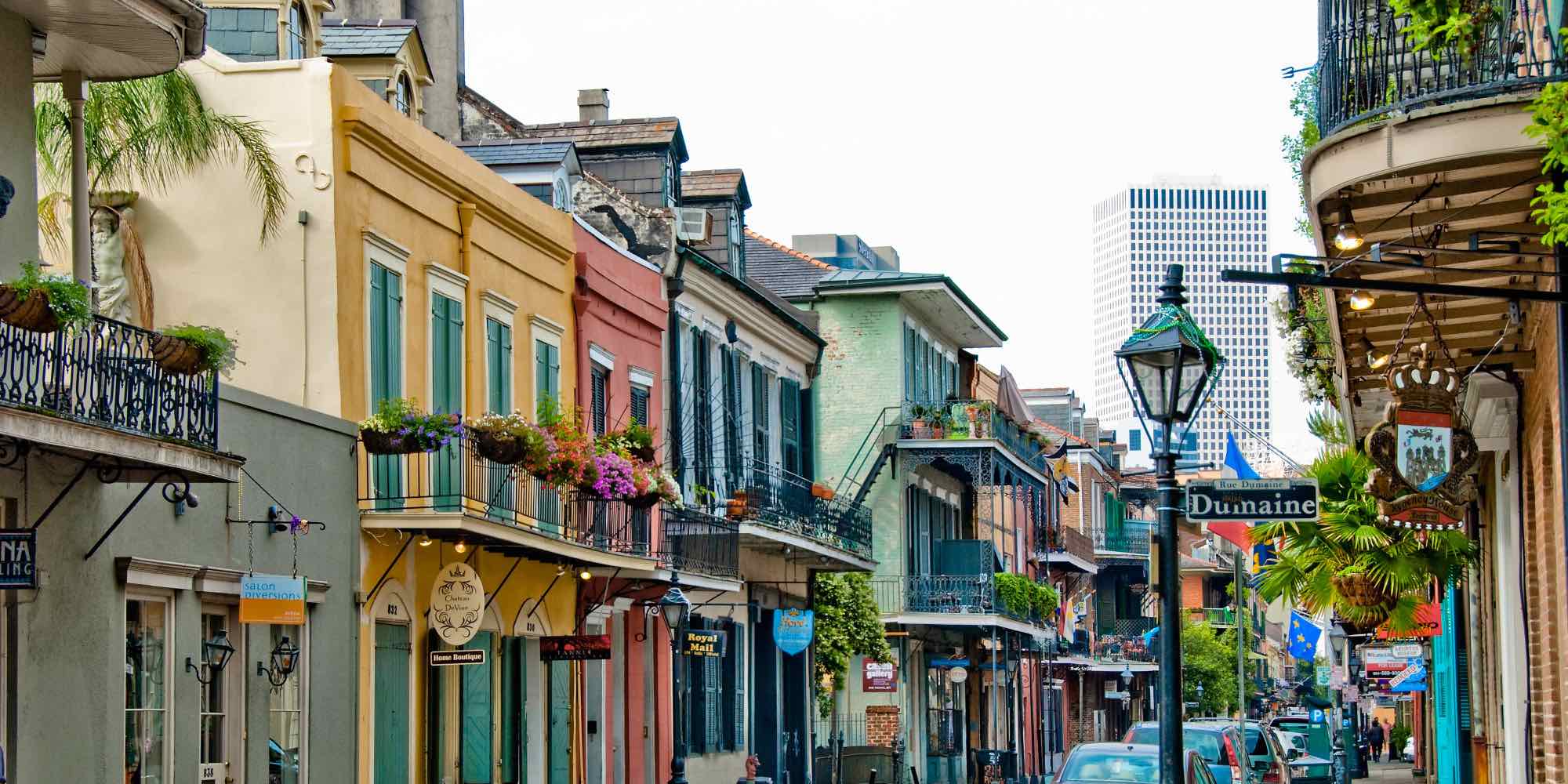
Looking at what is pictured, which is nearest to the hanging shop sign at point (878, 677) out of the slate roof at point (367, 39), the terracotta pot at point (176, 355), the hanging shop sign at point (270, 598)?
the slate roof at point (367, 39)

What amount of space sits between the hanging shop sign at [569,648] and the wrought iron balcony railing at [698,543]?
2039 millimetres

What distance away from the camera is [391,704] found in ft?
59.0

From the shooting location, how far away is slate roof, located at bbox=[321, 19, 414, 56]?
20441 millimetres

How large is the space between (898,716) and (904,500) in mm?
4098

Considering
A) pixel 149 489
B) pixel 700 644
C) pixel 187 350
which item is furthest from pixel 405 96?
pixel 187 350

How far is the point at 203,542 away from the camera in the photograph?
14.7 m

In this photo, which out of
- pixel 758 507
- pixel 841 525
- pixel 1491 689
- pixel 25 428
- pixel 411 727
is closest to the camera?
pixel 25 428

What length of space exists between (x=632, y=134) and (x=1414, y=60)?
18362mm

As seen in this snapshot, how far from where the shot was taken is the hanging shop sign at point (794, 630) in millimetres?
28312

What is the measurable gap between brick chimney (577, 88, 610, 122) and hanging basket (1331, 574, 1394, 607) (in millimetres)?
15414

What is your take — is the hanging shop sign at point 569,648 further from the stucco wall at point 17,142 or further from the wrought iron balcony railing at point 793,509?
the stucco wall at point 17,142

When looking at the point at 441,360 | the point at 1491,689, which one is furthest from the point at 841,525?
the point at 1491,689

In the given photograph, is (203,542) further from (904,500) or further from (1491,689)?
(904,500)

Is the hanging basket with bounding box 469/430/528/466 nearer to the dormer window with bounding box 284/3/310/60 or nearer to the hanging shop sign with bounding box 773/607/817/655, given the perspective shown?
the dormer window with bounding box 284/3/310/60
